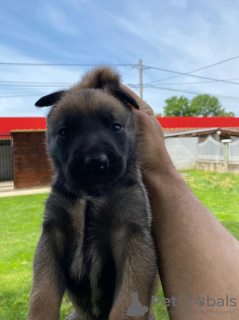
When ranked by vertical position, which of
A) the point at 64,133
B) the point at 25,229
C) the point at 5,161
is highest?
the point at 64,133

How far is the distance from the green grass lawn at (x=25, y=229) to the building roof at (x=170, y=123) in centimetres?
963

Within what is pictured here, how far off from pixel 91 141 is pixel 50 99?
66cm

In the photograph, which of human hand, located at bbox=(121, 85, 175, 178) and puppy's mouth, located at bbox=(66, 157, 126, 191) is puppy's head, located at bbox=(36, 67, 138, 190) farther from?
human hand, located at bbox=(121, 85, 175, 178)

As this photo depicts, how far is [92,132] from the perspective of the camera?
5.89 feet

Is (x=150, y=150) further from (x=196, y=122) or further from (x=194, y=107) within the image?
(x=194, y=107)

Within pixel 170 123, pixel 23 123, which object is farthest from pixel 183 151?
pixel 23 123

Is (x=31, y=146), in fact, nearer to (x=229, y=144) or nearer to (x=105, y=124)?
(x=229, y=144)

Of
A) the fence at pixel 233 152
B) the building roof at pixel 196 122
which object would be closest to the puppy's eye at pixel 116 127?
the fence at pixel 233 152

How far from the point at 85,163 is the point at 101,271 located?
748 millimetres

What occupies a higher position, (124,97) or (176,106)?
(176,106)

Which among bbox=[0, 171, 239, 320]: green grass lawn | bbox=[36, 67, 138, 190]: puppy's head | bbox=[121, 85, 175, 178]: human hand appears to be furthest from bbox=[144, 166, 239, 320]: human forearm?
bbox=[0, 171, 239, 320]: green grass lawn

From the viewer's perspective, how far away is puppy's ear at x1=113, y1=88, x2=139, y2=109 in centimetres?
210

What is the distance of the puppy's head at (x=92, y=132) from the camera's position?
1.65 metres

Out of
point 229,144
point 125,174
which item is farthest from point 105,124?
point 229,144
